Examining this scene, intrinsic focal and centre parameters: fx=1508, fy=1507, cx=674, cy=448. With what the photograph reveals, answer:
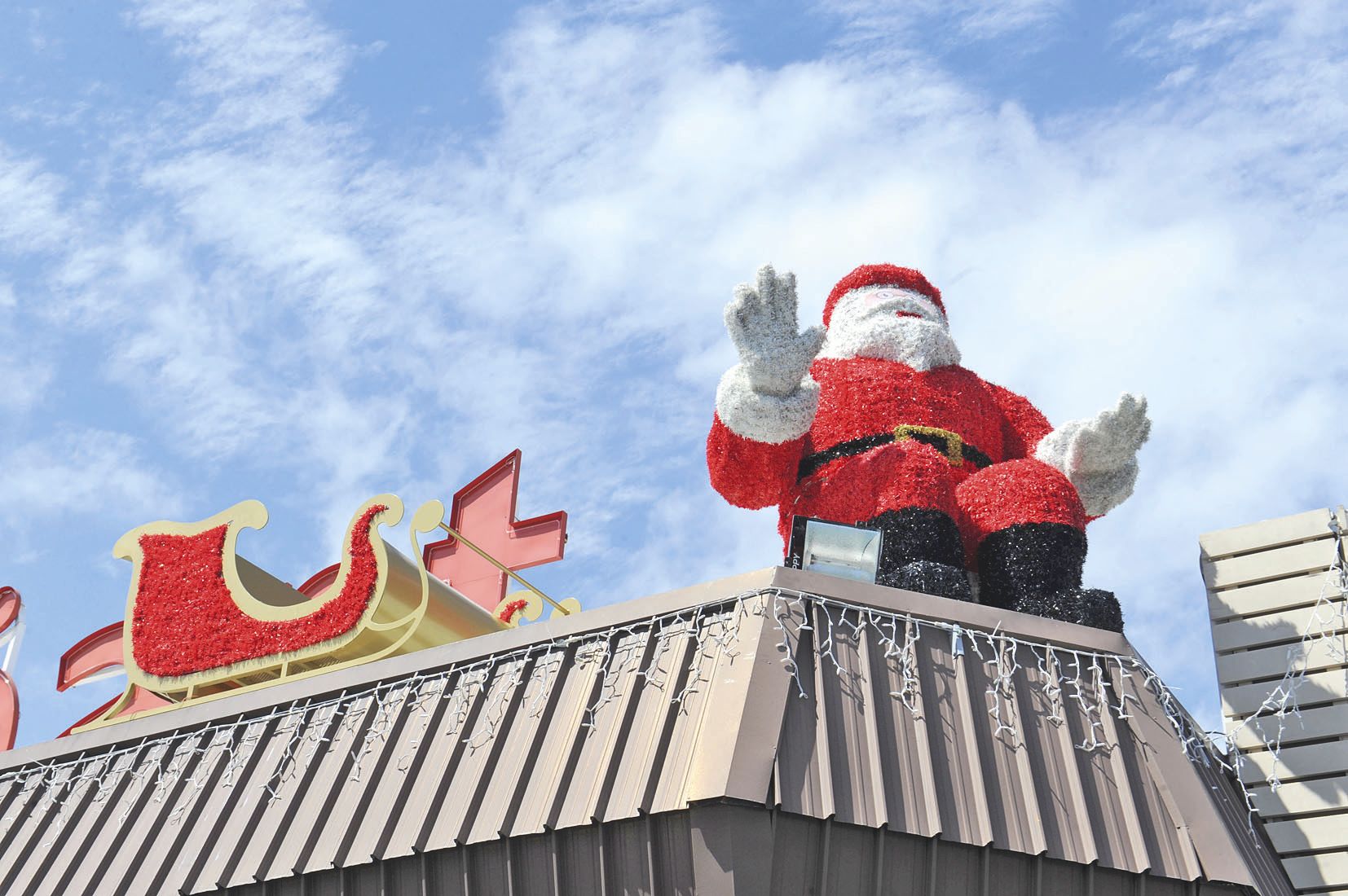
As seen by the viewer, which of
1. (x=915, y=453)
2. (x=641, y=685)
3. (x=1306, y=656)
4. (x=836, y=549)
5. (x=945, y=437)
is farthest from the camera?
(x=945, y=437)

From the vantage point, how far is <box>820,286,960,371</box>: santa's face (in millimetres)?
8336

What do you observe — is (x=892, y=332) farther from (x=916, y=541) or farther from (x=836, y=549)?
(x=836, y=549)

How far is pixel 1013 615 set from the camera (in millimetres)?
6609

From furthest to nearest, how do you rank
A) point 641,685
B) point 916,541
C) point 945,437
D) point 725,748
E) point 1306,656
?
1. point 945,437
2. point 1306,656
3. point 916,541
4. point 641,685
5. point 725,748

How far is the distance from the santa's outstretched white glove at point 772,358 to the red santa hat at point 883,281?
1594mm

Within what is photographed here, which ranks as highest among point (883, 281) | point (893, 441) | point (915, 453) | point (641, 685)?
point (883, 281)

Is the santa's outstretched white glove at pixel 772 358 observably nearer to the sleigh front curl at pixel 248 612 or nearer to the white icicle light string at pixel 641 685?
the white icicle light string at pixel 641 685

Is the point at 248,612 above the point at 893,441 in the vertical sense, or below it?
below

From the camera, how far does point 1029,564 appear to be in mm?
A: 7230

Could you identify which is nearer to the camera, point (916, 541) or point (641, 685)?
point (641, 685)

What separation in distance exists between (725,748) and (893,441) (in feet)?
8.17

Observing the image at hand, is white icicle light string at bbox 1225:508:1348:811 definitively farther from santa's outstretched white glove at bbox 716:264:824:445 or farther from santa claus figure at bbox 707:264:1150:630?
santa's outstretched white glove at bbox 716:264:824:445

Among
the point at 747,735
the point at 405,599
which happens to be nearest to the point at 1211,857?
the point at 747,735

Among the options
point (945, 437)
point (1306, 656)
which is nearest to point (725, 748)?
point (945, 437)
